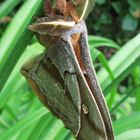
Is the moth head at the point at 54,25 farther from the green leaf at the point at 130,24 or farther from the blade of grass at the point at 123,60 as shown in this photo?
the green leaf at the point at 130,24

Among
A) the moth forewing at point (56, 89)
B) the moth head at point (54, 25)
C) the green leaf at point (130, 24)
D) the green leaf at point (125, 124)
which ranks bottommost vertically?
the green leaf at point (130, 24)

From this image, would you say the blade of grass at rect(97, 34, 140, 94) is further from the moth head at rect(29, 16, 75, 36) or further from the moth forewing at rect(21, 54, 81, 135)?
the moth head at rect(29, 16, 75, 36)

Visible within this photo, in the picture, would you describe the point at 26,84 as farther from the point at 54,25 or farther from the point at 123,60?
the point at 54,25

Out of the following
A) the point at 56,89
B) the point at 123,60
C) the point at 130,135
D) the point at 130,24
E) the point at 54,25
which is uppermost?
the point at 54,25

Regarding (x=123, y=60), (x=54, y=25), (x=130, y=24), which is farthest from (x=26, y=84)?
(x=130, y=24)

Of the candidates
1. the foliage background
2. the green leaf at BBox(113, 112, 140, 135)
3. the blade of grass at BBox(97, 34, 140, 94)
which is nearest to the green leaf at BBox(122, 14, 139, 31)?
the foliage background

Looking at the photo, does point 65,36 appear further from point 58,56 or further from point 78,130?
point 78,130

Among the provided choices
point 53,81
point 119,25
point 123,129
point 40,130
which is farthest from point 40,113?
point 119,25

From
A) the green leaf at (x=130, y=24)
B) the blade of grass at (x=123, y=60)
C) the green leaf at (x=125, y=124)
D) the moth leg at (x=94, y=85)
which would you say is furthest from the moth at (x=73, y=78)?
the green leaf at (x=130, y=24)
